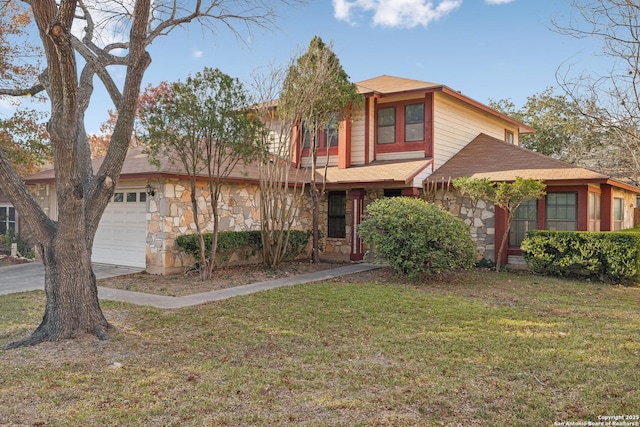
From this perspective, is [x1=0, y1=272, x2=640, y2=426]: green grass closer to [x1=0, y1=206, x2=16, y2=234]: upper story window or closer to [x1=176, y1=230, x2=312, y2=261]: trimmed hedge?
[x1=176, y1=230, x2=312, y2=261]: trimmed hedge

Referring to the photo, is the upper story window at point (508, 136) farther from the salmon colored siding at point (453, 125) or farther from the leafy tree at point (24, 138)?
the leafy tree at point (24, 138)

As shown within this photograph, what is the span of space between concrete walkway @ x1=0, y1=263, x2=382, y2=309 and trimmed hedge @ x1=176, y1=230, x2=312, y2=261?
1.57m

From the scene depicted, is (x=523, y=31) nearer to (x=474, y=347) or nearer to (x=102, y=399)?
(x=474, y=347)

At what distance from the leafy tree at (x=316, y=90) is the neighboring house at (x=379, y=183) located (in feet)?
3.74

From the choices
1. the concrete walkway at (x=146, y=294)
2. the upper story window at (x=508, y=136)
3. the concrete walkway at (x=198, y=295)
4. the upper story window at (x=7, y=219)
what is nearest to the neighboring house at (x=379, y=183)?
the concrete walkway at (x=146, y=294)

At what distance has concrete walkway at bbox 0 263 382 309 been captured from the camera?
8.00 m

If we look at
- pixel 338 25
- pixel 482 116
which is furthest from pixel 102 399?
pixel 482 116

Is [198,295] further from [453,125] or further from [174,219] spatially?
[453,125]

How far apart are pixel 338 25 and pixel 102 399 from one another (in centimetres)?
1071

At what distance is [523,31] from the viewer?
10492 mm

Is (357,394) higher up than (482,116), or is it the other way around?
(482,116)

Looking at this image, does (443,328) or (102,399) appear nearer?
(102,399)

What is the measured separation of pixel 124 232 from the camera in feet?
39.7

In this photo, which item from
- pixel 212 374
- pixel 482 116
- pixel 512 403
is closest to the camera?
pixel 512 403
